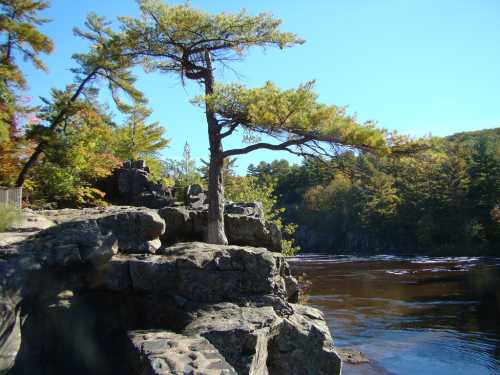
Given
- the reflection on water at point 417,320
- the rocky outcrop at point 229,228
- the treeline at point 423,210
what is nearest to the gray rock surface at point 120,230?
the rocky outcrop at point 229,228

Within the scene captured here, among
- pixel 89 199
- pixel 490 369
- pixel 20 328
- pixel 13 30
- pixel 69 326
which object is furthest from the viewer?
pixel 89 199

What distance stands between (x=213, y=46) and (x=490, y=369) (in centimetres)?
1172

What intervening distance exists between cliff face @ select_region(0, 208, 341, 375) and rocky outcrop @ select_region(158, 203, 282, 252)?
1.87 metres

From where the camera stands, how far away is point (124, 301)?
8570 mm

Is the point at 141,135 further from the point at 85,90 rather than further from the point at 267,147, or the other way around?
the point at 267,147

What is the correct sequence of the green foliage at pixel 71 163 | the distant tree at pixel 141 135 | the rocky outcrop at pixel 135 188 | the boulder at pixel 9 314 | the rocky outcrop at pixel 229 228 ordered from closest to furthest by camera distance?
1. the boulder at pixel 9 314
2. the rocky outcrop at pixel 229 228
3. the green foliage at pixel 71 163
4. the rocky outcrop at pixel 135 188
5. the distant tree at pixel 141 135

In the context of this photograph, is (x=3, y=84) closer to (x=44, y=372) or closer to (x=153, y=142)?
(x=44, y=372)

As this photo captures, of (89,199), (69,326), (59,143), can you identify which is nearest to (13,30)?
(59,143)

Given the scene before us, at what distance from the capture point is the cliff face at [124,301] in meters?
7.46

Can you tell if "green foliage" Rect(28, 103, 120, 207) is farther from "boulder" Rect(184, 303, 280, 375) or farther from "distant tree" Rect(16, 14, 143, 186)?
"boulder" Rect(184, 303, 280, 375)

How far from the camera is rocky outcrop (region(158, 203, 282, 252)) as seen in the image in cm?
1089

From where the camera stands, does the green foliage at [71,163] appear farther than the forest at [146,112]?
Yes

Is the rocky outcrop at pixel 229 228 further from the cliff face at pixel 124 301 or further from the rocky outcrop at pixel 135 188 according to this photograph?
the rocky outcrop at pixel 135 188

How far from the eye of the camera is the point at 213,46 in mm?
12023
